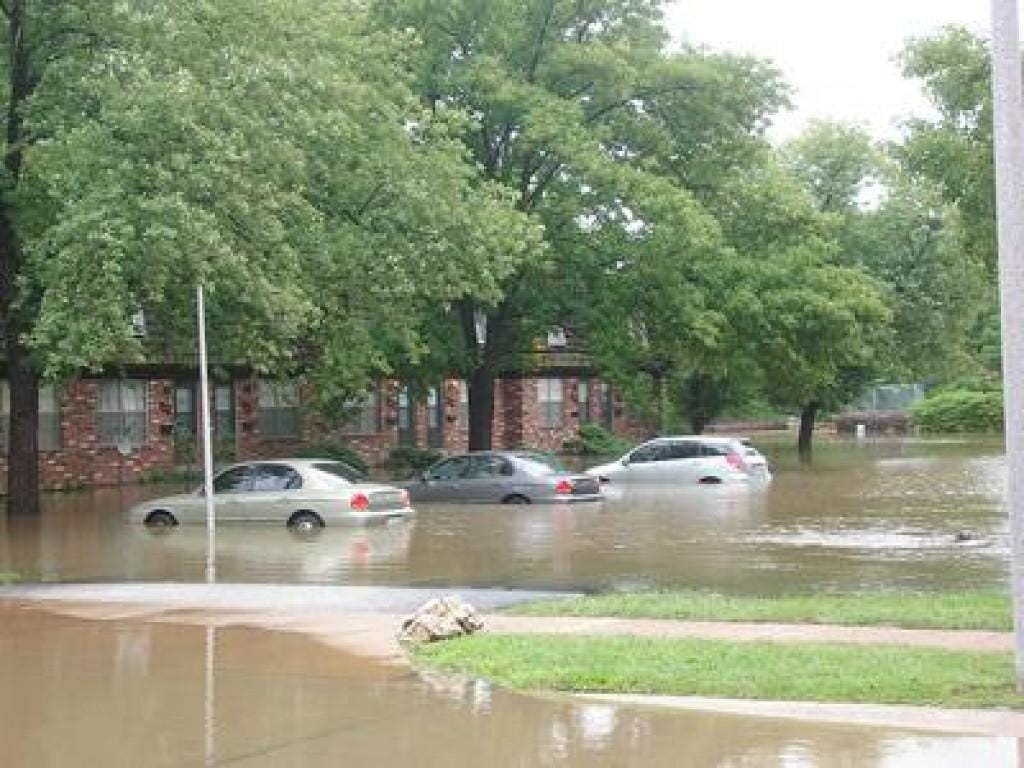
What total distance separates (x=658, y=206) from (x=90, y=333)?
55.8ft

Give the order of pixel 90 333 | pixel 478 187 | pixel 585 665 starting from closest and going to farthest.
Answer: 1. pixel 585 665
2. pixel 90 333
3. pixel 478 187

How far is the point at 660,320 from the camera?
3672 centimetres

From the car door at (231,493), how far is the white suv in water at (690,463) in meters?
10.9

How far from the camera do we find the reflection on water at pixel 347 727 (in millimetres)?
7852

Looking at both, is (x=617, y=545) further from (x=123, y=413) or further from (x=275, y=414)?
(x=275, y=414)

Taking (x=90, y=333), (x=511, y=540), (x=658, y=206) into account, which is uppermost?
(x=658, y=206)

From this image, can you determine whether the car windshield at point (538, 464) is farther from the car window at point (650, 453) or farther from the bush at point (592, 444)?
the bush at point (592, 444)

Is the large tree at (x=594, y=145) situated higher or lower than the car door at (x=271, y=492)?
higher

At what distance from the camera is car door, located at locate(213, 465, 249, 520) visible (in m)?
24.2

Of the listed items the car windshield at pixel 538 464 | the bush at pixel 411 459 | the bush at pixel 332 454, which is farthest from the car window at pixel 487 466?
the bush at pixel 411 459

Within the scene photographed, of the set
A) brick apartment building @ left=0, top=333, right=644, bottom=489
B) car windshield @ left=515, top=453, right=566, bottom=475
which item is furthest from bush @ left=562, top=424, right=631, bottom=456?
car windshield @ left=515, top=453, right=566, bottom=475

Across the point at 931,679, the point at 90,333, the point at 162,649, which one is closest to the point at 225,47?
the point at 90,333

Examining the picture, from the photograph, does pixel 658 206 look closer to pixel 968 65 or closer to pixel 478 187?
pixel 478 187

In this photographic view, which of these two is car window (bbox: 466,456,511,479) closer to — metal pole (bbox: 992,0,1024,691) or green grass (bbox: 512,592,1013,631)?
green grass (bbox: 512,592,1013,631)
